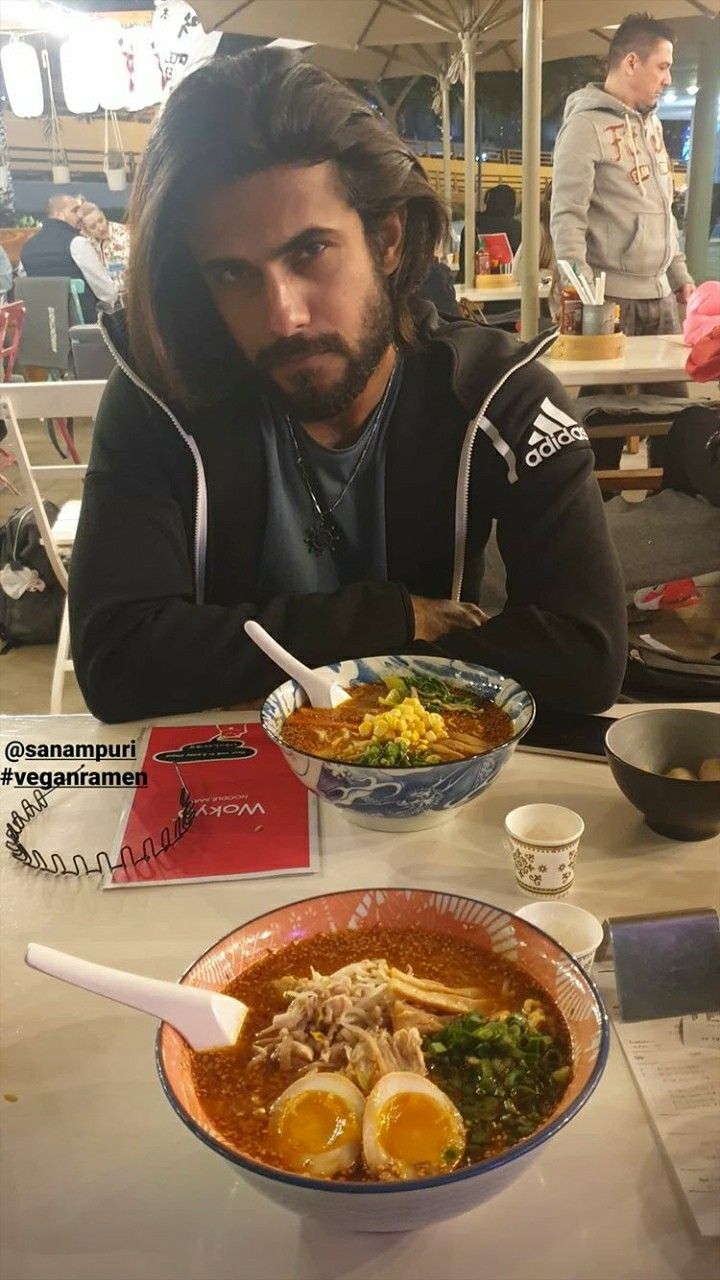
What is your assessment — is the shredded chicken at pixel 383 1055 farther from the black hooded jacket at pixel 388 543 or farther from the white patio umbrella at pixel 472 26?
the white patio umbrella at pixel 472 26

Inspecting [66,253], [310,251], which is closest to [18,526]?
[310,251]

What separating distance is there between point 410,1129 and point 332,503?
129 cm

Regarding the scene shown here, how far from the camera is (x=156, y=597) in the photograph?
59.2 inches

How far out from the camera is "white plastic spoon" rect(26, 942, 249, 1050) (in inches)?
25.4

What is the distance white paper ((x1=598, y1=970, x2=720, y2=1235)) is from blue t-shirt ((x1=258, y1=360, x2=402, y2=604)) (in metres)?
1.06

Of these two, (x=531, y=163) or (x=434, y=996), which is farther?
(x=531, y=163)

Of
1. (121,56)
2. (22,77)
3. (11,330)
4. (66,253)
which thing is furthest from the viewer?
(66,253)

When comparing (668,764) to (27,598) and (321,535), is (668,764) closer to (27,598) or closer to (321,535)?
(321,535)

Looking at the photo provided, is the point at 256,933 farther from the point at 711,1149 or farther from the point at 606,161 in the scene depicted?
the point at 606,161

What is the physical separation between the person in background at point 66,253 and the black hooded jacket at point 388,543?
7263 mm

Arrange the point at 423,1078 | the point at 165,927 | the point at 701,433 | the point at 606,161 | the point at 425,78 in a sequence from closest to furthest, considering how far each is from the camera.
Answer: the point at 423,1078 → the point at 165,927 → the point at 701,433 → the point at 606,161 → the point at 425,78

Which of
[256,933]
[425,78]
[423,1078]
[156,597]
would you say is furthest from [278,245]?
[425,78]

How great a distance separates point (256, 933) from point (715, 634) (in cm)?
184

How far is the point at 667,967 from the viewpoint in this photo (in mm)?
779
